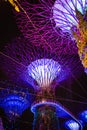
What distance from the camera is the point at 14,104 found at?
15656 millimetres

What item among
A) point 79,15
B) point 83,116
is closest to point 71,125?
point 83,116

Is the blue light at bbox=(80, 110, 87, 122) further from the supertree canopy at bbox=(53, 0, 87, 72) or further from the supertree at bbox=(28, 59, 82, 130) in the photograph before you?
the supertree canopy at bbox=(53, 0, 87, 72)

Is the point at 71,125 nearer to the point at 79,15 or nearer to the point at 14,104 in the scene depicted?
the point at 14,104

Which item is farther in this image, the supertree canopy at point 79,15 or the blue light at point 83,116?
the blue light at point 83,116

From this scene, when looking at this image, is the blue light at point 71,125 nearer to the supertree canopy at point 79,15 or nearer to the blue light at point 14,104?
the blue light at point 14,104

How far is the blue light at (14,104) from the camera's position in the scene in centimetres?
1522

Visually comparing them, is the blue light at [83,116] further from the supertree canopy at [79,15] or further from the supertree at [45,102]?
the supertree canopy at [79,15]

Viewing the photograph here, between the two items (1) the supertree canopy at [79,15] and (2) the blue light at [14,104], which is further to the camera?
(2) the blue light at [14,104]

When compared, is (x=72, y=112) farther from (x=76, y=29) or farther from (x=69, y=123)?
(x=76, y=29)

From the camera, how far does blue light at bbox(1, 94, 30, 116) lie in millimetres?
15219

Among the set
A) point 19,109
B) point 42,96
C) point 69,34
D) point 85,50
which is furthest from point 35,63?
point 85,50

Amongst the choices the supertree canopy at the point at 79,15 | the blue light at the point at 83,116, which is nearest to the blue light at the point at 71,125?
the blue light at the point at 83,116

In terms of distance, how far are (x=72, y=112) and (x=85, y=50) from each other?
26.7 feet

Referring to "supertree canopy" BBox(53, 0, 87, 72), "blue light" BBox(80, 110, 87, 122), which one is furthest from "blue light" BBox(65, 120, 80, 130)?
"supertree canopy" BBox(53, 0, 87, 72)
